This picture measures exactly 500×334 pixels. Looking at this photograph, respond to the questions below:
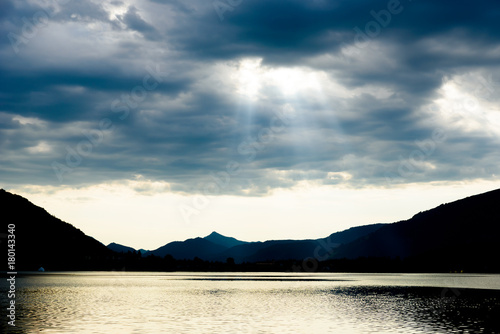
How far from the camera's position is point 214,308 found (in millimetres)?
94625

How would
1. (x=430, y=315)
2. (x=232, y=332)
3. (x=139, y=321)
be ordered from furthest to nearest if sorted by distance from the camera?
1. (x=430, y=315)
2. (x=139, y=321)
3. (x=232, y=332)

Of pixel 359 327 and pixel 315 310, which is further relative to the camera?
pixel 315 310

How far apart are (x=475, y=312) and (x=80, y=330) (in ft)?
213

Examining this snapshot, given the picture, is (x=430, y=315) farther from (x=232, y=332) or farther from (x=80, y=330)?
(x=80, y=330)

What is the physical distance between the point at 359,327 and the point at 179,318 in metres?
27.0

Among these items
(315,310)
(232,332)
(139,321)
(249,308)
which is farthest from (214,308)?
(232,332)

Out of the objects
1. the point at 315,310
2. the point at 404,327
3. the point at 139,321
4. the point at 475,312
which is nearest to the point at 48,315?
the point at 139,321

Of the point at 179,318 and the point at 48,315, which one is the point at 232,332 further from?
the point at 48,315

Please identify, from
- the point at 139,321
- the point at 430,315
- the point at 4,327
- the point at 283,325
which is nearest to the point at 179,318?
the point at 139,321

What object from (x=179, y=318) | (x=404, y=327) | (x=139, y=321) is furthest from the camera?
(x=179, y=318)

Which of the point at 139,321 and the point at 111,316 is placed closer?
the point at 139,321

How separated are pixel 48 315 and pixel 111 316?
9524 mm

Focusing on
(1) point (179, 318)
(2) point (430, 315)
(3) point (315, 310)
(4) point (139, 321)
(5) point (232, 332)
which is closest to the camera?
Answer: (5) point (232, 332)

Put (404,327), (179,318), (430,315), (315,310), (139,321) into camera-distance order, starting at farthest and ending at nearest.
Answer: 1. (315,310)
2. (430,315)
3. (179,318)
4. (139,321)
5. (404,327)
